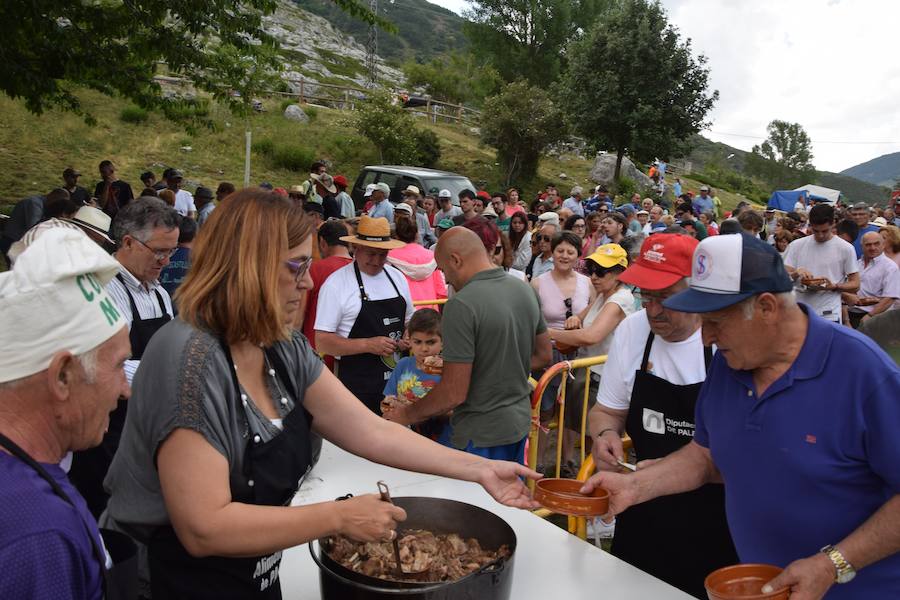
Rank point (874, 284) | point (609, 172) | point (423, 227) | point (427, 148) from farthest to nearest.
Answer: point (609, 172), point (427, 148), point (423, 227), point (874, 284)

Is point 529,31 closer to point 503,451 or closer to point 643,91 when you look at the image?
point 643,91

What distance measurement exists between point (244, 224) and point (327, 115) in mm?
37299

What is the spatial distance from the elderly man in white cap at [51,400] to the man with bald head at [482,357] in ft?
7.85

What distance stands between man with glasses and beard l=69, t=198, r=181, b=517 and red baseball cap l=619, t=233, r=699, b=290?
2253 millimetres

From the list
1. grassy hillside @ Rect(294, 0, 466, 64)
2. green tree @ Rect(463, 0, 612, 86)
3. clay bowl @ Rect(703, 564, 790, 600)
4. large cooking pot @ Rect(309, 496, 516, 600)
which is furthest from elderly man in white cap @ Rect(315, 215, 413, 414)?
grassy hillside @ Rect(294, 0, 466, 64)

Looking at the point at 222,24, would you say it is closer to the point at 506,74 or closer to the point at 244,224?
the point at 244,224

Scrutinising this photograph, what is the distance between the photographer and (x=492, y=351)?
12.3 feet

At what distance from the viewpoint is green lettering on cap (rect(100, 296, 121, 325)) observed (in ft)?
4.57

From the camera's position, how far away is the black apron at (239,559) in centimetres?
182

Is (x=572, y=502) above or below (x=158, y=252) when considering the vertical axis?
below

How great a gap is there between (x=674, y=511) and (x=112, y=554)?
215 centimetres

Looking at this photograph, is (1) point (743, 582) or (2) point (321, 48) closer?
(1) point (743, 582)

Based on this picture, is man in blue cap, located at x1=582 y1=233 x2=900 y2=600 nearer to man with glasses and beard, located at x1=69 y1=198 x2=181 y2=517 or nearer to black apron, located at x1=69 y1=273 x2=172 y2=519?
black apron, located at x1=69 y1=273 x2=172 y2=519

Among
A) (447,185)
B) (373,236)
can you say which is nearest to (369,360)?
(373,236)
